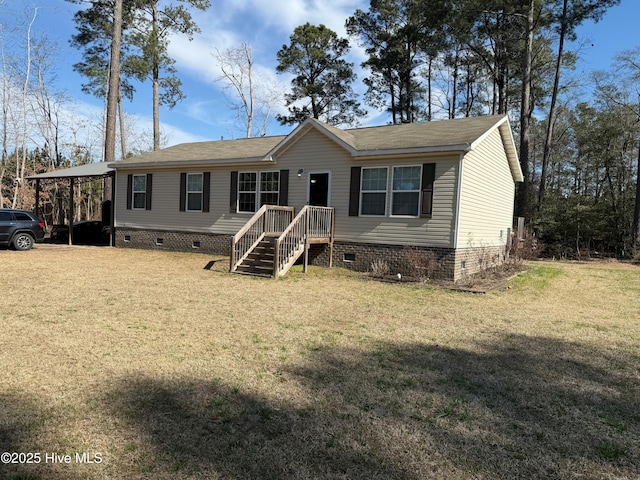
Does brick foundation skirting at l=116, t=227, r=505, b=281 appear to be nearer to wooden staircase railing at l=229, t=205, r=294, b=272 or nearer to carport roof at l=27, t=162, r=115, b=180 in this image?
wooden staircase railing at l=229, t=205, r=294, b=272

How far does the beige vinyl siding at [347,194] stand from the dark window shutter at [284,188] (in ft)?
0.48

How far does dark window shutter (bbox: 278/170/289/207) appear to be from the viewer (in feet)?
42.7

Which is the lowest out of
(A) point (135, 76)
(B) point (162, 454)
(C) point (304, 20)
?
(B) point (162, 454)

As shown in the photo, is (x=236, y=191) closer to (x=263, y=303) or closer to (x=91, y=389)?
(x=263, y=303)

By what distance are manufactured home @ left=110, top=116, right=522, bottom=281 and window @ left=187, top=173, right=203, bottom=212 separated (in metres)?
0.04

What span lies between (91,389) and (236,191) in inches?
430

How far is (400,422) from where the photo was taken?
322cm

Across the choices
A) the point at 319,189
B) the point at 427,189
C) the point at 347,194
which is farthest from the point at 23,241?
the point at 427,189

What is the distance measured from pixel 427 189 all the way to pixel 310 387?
7.87 metres

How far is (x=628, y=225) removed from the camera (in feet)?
66.2

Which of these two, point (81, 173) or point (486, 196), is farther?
point (81, 173)

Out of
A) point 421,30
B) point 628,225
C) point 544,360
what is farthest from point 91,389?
point 421,30

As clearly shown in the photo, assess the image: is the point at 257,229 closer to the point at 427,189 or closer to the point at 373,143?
the point at 373,143

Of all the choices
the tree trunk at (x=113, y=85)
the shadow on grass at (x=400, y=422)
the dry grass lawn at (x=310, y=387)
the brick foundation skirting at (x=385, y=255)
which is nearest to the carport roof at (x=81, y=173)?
the tree trunk at (x=113, y=85)
